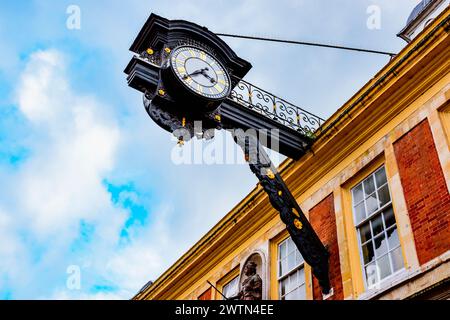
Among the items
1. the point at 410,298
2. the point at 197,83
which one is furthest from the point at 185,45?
the point at 410,298

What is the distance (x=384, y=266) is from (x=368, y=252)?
56 cm

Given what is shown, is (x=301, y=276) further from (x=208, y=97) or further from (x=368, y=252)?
(x=208, y=97)

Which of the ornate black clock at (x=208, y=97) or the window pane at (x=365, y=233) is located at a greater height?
the ornate black clock at (x=208, y=97)

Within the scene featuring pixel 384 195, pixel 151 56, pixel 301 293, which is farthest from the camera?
pixel 301 293

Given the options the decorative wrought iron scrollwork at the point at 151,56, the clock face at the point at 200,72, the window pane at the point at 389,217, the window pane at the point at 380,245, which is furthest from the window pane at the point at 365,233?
the decorative wrought iron scrollwork at the point at 151,56

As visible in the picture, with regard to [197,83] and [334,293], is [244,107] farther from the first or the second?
[334,293]

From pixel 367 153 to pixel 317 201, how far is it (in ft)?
5.13

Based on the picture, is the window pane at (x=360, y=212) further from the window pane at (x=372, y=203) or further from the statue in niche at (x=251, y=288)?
the statue in niche at (x=251, y=288)

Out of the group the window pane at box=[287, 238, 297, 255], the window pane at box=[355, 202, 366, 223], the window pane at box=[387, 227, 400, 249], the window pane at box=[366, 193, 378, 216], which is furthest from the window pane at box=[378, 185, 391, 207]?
the window pane at box=[287, 238, 297, 255]

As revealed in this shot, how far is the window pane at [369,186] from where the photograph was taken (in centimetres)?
1013

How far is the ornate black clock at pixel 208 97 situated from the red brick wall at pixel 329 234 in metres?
0.16

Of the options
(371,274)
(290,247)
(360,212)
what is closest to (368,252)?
(371,274)

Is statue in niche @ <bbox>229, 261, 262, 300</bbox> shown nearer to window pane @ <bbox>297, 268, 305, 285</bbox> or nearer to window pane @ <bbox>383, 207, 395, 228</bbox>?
window pane @ <bbox>297, 268, 305, 285</bbox>

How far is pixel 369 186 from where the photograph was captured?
33.6 ft
